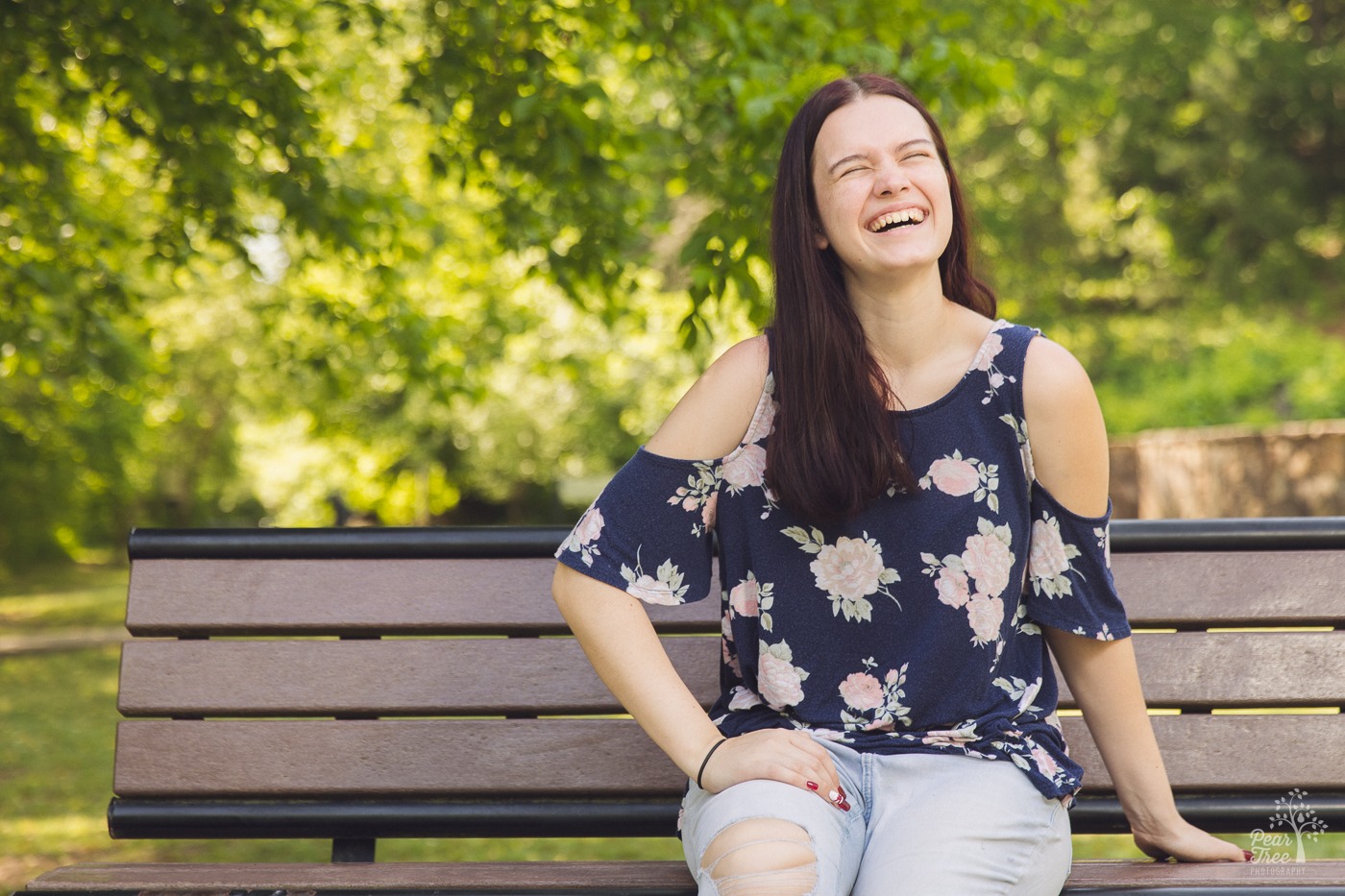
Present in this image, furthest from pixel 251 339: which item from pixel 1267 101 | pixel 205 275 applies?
pixel 1267 101

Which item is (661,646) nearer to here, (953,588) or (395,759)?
(953,588)

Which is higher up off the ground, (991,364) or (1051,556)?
(991,364)

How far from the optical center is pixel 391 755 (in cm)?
256

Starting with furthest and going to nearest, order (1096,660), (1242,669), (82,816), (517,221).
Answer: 1. (517,221)
2. (82,816)
3. (1242,669)
4. (1096,660)

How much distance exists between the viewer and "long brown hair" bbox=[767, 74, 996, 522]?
2.05 metres

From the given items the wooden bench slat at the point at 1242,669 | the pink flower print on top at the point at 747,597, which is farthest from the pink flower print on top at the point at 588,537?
the wooden bench slat at the point at 1242,669

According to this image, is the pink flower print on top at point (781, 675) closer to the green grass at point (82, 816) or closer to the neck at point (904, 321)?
the neck at point (904, 321)

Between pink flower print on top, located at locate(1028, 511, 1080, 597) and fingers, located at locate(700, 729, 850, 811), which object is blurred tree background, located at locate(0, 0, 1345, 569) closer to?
pink flower print on top, located at locate(1028, 511, 1080, 597)

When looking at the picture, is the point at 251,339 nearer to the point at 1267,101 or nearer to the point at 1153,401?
the point at 1153,401

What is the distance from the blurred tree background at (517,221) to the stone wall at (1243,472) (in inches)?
124

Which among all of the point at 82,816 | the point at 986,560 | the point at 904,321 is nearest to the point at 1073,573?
the point at 986,560

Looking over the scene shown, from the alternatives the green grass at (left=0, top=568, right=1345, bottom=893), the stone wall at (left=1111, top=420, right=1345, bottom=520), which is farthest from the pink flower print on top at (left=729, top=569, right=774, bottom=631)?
Result: the stone wall at (left=1111, top=420, right=1345, bottom=520)

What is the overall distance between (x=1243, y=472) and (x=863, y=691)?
33.0 feet

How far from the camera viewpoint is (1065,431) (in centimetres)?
209
